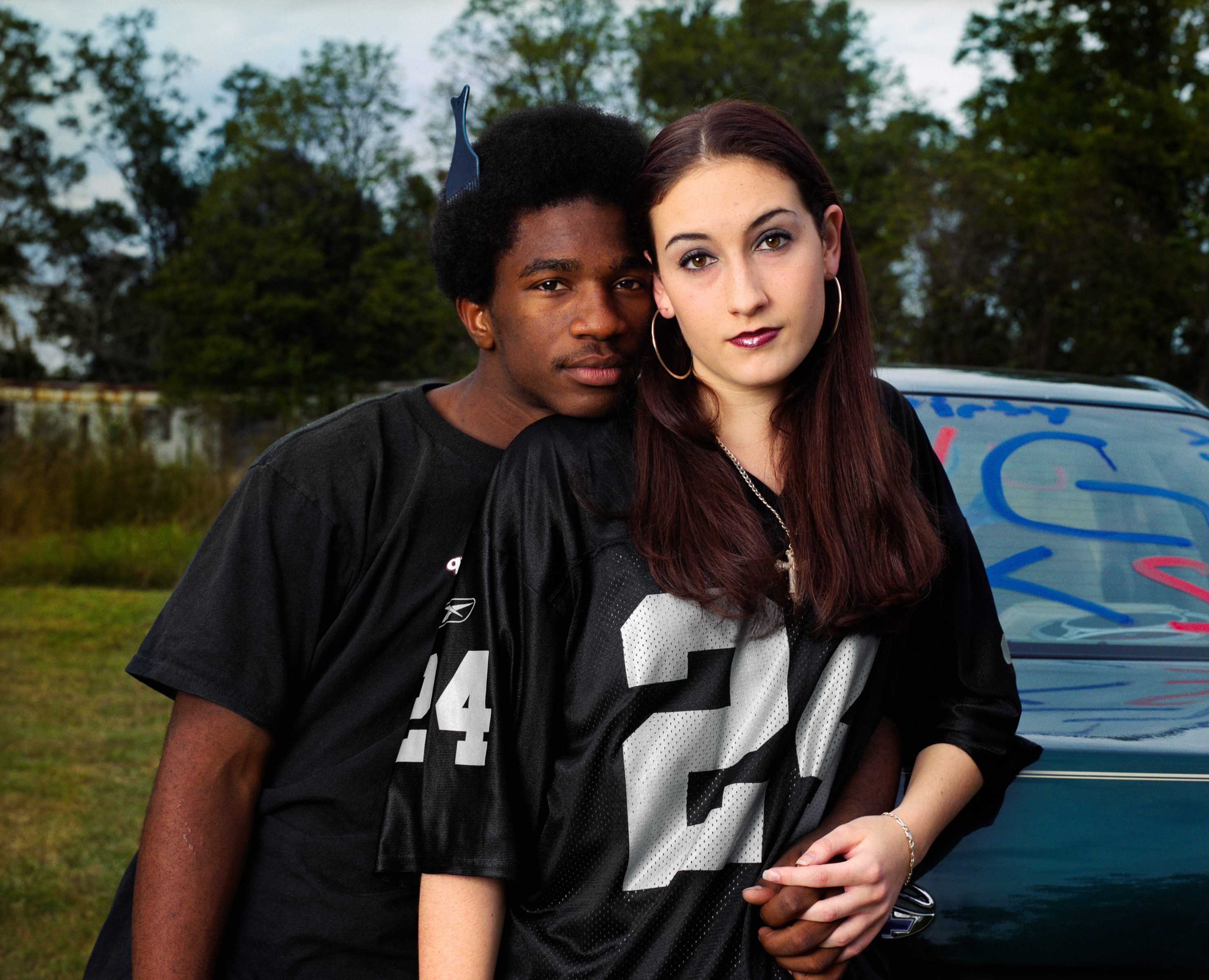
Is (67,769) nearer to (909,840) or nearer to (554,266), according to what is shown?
(554,266)

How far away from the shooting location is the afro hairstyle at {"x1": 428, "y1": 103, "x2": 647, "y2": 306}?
1.85 metres

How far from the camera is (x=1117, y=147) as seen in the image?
1496 cm

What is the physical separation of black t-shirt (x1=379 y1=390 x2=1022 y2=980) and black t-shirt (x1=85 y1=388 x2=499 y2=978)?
8.0 inches

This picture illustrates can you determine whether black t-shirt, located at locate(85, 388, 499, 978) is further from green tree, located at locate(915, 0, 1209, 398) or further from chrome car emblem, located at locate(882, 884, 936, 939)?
green tree, located at locate(915, 0, 1209, 398)

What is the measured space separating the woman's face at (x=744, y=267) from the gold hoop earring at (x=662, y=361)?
8 centimetres

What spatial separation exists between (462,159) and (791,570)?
35.7 inches

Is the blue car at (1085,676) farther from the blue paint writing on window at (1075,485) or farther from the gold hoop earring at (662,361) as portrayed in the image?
the gold hoop earring at (662,361)

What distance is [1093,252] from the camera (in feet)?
41.1

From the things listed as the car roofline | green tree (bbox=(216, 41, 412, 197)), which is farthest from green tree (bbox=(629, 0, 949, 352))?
the car roofline

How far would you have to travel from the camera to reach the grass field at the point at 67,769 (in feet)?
12.7

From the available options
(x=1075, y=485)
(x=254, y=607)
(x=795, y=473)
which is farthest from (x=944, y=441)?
(x=254, y=607)

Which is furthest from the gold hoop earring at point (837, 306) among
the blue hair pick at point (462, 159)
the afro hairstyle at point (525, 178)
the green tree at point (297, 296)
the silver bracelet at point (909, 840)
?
the green tree at point (297, 296)

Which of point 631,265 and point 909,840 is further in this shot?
point 631,265

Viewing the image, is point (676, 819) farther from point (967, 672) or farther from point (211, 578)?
point (211, 578)
